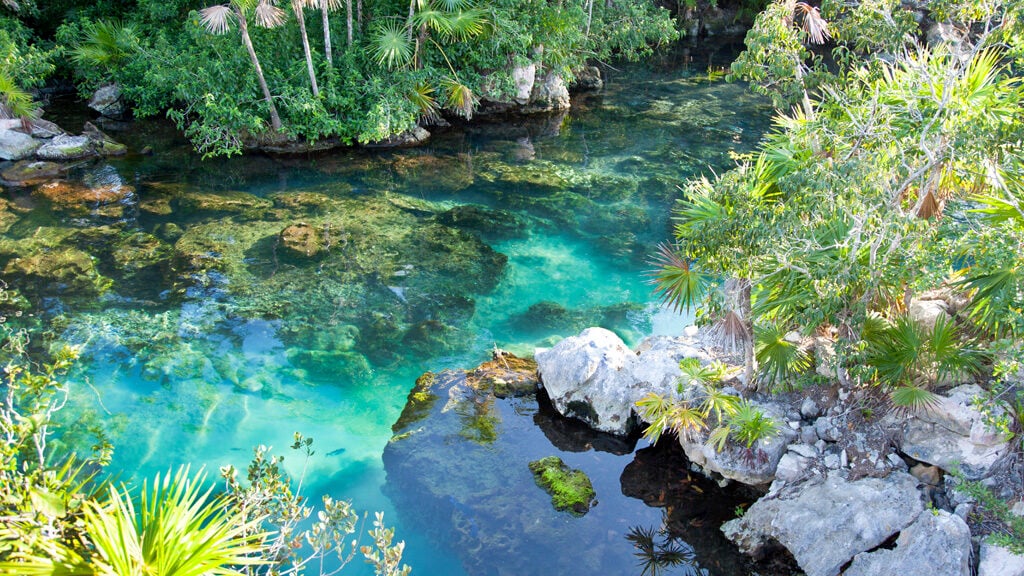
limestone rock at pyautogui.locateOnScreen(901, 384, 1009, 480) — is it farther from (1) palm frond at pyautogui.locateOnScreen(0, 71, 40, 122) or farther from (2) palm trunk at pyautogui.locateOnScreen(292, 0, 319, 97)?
(1) palm frond at pyautogui.locateOnScreen(0, 71, 40, 122)

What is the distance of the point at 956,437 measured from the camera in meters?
7.80

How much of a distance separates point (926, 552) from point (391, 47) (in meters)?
16.2

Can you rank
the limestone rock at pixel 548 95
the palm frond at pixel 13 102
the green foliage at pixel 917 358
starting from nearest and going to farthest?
the green foliage at pixel 917 358
the palm frond at pixel 13 102
the limestone rock at pixel 548 95

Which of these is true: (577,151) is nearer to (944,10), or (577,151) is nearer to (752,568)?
(944,10)

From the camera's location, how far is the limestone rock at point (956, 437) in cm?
755

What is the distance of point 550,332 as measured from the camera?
498 inches

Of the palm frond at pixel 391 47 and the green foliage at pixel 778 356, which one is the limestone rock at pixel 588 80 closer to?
the palm frond at pixel 391 47

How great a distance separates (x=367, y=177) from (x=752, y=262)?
1283 cm

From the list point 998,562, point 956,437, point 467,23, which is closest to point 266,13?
point 467,23

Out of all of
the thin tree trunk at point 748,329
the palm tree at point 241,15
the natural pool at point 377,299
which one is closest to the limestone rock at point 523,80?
the natural pool at point 377,299

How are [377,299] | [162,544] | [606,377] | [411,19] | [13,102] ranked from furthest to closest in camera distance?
1. [411,19]
2. [13,102]
3. [377,299]
4. [606,377]
5. [162,544]

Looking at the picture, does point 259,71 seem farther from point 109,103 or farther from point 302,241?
point 109,103

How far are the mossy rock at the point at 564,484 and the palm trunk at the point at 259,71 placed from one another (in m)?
13.0

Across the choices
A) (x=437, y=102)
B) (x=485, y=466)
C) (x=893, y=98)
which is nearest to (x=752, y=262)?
(x=893, y=98)
